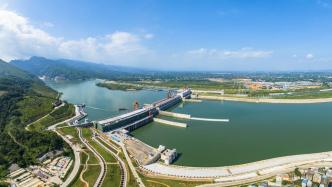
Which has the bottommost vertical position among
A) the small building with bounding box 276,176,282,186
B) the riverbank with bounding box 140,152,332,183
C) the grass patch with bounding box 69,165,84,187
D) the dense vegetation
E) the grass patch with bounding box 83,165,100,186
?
the grass patch with bounding box 69,165,84,187

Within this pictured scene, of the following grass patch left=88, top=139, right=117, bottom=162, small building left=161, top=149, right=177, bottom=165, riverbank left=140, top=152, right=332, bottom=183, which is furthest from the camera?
grass patch left=88, top=139, right=117, bottom=162

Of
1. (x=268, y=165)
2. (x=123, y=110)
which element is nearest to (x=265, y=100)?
(x=123, y=110)

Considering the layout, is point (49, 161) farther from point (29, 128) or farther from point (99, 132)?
point (29, 128)

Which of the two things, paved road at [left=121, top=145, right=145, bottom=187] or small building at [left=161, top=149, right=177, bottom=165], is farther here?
small building at [left=161, top=149, right=177, bottom=165]

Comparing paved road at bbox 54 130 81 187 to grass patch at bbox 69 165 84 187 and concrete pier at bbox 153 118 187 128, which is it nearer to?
grass patch at bbox 69 165 84 187

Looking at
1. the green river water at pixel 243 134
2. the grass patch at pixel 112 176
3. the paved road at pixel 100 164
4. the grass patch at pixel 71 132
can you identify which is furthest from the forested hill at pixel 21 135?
the green river water at pixel 243 134

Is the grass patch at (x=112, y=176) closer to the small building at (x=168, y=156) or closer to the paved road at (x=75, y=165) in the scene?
the paved road at (x=75, y=165)

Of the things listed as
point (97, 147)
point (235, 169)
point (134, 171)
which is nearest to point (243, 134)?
point (235, 169)

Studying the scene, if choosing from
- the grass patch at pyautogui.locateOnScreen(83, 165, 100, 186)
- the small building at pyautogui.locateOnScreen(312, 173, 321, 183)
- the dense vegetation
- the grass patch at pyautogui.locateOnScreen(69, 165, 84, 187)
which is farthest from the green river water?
the grass patch at pyautogui.locateOnScreen(69, 165, 84, 187)

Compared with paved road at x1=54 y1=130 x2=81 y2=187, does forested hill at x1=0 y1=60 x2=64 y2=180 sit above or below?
above
